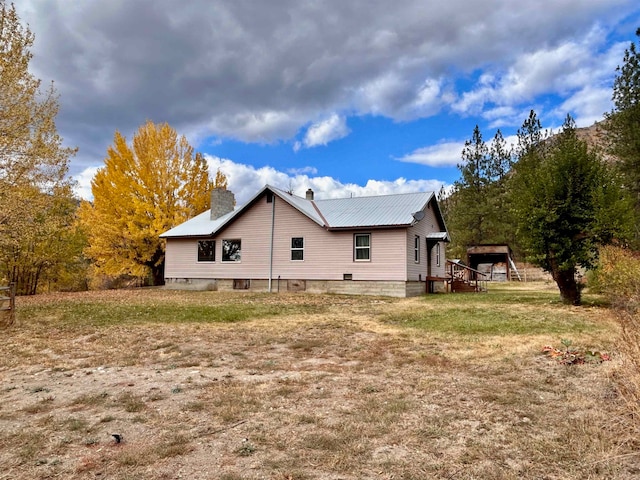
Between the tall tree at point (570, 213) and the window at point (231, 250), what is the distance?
13.4 meters

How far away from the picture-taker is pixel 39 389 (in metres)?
5.02

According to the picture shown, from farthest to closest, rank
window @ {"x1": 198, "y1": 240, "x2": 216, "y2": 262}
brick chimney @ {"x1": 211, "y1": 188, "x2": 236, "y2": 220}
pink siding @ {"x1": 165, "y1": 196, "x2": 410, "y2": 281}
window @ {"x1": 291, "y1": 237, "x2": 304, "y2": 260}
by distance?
brick chimney @ {"x1": 211, "y1": 188, "x2": 236, "y2": 220} → window @ {"x1": 198, "y1": 240, "x2": 216, "y2": 262} → window @ {"x1": 291, "y1": 237, "x2": 304, "y2": 260} → pink siding @ {"x1": 165, "y1": 196, "x2": 410, "y2": 281}

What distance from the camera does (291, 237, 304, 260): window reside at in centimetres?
2039

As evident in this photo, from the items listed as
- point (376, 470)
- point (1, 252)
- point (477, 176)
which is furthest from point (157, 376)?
point (477, 176)

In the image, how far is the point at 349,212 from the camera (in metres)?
20.7

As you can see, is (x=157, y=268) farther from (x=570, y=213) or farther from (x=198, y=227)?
(x=570, y=213)

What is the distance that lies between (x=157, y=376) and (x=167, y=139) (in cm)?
2117

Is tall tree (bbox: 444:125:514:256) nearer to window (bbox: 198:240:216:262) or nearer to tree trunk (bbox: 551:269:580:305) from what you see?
window (bbox: 198:240:216:262)

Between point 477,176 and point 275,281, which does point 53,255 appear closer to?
point 275,281

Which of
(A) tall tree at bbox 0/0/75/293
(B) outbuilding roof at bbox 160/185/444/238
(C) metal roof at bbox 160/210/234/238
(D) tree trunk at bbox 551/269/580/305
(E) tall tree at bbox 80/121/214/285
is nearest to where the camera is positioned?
(A) tall tree at bbox 0/0/75/293

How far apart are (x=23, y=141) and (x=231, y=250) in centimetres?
1153

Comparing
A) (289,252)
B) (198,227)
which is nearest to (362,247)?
(289,252)

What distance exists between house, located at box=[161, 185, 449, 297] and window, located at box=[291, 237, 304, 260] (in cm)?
5

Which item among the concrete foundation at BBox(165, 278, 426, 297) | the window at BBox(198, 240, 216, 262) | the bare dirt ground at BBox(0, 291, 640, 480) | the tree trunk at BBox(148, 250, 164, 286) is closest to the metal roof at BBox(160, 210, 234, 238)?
the window at BBox(198, 240, 216, 262)
